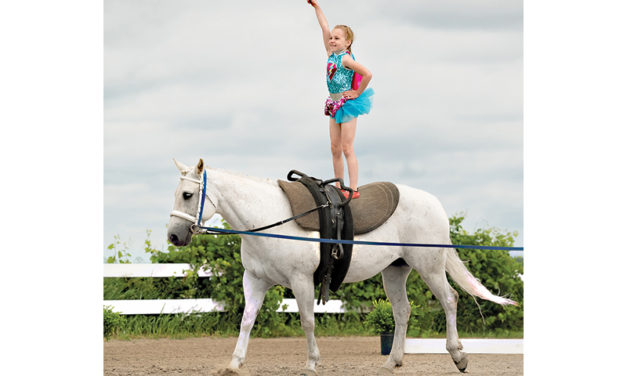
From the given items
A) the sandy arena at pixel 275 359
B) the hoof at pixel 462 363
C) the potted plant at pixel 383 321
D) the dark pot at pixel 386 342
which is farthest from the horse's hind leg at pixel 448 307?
the dark pot at pixel 386 342

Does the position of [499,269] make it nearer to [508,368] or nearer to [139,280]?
[508,368]

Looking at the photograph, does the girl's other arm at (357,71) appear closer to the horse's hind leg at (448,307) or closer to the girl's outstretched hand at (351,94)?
the girl's outstretched hand at (351,94)

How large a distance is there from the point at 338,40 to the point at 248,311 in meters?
2.61

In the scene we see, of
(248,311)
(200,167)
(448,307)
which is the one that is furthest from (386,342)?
(200,167)

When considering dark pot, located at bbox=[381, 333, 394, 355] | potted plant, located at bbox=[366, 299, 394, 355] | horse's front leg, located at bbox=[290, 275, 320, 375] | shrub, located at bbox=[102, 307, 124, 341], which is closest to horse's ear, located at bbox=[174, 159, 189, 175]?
horse's front leg, located at bbox=[290, 275, 320, 375]

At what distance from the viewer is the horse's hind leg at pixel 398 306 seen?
7.43 meters

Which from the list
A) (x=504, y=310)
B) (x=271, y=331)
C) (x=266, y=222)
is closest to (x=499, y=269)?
(x=504, y=310)

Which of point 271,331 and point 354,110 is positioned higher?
point 354,110

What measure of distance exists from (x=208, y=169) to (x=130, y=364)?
111 inches

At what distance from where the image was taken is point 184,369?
25.1ft

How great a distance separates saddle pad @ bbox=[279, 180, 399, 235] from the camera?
6555 millimetres

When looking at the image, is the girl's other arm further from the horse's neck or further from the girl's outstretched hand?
the horse's neck

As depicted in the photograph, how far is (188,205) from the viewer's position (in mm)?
6105

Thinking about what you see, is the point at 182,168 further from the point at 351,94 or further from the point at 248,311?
the point at 351,94
